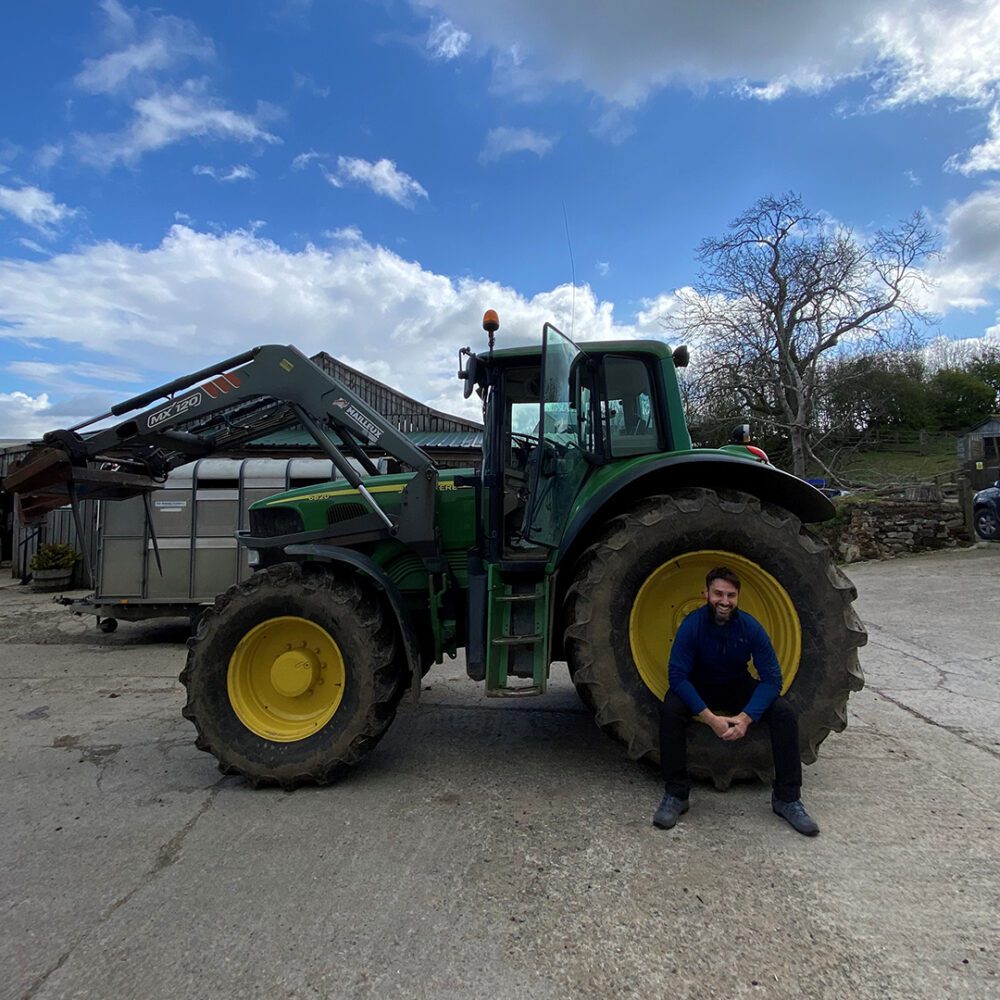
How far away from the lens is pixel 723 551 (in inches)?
125

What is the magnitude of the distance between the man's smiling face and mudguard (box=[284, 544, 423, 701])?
155 centimetres

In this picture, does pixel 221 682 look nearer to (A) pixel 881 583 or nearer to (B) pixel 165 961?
(B) pixel 165 961

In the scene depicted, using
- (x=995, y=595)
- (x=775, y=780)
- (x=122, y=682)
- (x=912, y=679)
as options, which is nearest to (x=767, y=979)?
(x=775, y=780)

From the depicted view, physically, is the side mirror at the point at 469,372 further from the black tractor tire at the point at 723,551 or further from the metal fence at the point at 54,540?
the metal fence at the point at 54,540

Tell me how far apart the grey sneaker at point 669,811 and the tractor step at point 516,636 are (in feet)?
2.49

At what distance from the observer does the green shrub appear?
11.7 meters

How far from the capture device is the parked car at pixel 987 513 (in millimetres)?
13078

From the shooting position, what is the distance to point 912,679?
5230 millimetres

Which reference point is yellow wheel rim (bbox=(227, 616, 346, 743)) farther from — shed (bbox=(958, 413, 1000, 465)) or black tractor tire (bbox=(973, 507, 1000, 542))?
shed (bbox=(958, 413, 1000, 465))

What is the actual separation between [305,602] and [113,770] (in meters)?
1.57

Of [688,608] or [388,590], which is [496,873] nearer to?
[388,590]

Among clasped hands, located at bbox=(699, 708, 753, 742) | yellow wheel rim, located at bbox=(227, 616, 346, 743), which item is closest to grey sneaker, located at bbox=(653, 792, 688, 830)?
clasped hands, located at bbox=(699, 708, 753, 742)

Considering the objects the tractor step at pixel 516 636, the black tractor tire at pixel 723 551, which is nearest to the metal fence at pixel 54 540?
the tractor step at pixel 516 636

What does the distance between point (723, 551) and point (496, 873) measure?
180 centimetres
